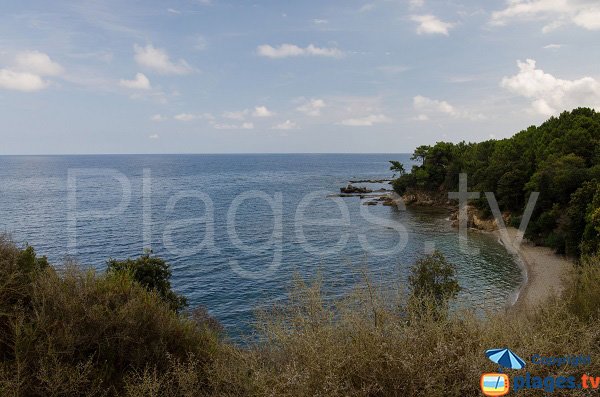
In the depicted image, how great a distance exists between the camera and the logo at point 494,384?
6.89 metres

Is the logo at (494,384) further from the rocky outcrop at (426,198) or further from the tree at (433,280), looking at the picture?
the rocky outcrop at (426,198)

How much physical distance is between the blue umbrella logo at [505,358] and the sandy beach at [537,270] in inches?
757

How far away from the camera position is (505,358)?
7.36 metres

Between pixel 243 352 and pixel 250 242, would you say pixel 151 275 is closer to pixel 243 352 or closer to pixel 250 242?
pixel 243 352

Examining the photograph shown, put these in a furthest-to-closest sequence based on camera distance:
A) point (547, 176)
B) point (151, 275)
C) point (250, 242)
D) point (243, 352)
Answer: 1. point (250, 242)
2. point (547, 176)
3. point (151, 275)
4. point (243, 352)

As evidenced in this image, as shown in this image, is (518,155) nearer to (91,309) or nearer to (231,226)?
(231,226)

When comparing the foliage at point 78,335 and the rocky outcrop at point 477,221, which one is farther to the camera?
the rocky outcrop at point 477,221

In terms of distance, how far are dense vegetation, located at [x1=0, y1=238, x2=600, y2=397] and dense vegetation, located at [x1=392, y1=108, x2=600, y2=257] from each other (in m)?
24.7

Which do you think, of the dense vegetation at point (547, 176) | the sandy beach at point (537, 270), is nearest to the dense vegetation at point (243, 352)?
the sandy beach at point (537, 270)

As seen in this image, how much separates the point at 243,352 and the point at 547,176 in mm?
44141

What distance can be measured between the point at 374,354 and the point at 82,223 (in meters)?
58.9

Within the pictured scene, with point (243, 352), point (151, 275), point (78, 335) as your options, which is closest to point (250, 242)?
point (151, 275)
